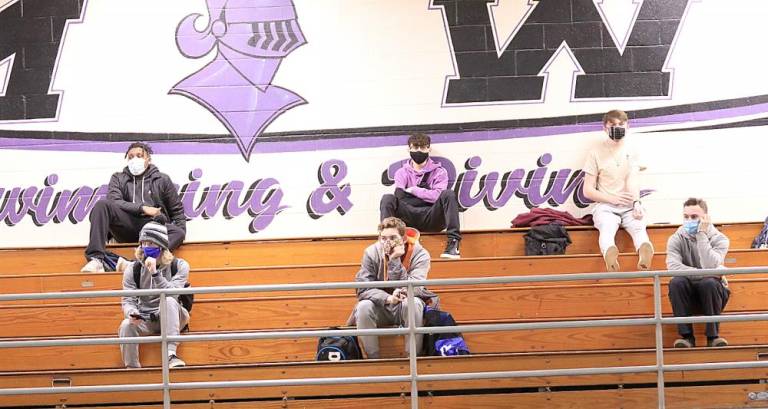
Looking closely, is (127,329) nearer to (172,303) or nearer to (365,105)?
(172,303)

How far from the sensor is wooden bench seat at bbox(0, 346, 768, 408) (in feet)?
21.8

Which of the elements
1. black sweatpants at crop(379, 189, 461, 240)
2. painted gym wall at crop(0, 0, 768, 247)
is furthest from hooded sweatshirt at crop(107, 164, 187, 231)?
black sweatpants at crop(379, 189, 461, 240)

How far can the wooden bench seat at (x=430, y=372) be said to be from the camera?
664 centimetres

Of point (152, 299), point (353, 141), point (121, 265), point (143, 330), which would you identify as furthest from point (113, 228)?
point (353, 141)

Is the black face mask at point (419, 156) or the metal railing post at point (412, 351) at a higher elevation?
the black face mask at point (419, 156)

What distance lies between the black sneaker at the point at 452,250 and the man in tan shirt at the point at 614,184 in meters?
1.06

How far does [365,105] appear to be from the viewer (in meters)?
9.35

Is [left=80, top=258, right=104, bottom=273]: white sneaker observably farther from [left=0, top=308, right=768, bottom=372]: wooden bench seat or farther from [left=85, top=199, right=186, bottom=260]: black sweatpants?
[left=0, top=308, right=768, bottom=372]: wooden bench seat

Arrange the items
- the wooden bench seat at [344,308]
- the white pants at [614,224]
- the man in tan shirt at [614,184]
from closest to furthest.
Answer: the wooden bench seat at [344,308] → the white pants at [614,224] → the man in tan shirt at [614,184]

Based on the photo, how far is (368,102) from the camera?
935cm

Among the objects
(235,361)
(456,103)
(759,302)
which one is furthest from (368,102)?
(759,302)

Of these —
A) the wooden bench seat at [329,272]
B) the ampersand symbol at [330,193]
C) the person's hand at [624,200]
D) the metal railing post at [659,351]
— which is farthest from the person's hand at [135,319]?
the person's hand at [624,200]

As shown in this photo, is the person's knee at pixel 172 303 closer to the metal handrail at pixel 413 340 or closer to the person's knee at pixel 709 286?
the metal handrail at pixel 413 340

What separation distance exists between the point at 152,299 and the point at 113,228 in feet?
5.74
